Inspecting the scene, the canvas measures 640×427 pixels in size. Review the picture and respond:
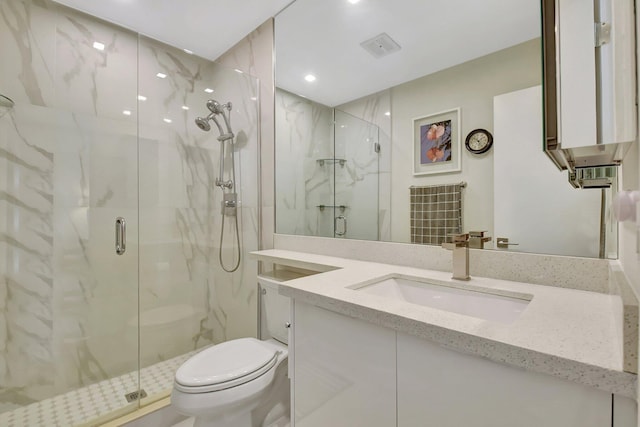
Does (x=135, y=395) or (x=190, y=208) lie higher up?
(x=190, y=208)

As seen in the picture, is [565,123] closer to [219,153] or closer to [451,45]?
[451,45]

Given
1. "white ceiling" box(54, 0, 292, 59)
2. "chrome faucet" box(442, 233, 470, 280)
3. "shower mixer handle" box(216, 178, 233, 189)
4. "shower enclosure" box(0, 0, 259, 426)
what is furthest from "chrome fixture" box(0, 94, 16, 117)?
"chrome faucet" box(442, 233, 470, 280)

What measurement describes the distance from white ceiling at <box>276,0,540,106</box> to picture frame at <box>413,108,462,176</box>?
0.22 m

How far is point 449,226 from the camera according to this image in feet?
3.92

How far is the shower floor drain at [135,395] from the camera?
5.20ft

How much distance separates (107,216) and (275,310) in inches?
47.4

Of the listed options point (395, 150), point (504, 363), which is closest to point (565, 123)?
point (504, 363)

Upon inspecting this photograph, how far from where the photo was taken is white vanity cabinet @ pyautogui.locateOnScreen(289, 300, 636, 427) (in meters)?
0.49

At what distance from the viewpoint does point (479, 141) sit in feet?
3.67

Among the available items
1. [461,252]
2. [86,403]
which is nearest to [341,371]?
[461,252]

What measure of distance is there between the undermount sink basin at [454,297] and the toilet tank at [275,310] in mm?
649

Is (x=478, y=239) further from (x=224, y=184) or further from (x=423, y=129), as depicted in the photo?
(x=224, y=184)

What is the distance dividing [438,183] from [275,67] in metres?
1.43

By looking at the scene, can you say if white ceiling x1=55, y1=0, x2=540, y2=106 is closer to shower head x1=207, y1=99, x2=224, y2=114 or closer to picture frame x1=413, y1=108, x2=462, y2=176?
picture frame x1=413, y1=108, x2=462, y2=176
